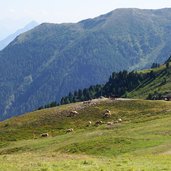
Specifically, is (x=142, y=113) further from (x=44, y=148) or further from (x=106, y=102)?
(x=44, y=148)

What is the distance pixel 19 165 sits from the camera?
34594 millimetres

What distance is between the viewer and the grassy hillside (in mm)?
35438

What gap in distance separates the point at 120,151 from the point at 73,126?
130 feet

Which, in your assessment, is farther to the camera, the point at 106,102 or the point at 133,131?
the point at 106,102

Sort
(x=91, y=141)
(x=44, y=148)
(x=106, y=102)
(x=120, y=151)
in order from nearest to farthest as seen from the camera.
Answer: (x=120, y=151) < (x=91, y=141) < (x=44, y=148) < (x=106, y=102)

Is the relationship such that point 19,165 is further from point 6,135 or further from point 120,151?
point 6,135

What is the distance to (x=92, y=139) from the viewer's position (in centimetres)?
6144

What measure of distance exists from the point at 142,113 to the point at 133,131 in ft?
91.7

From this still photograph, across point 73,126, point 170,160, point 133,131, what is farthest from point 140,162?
point 73,126

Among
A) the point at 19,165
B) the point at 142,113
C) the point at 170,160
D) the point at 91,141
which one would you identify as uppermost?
the point at 19,165

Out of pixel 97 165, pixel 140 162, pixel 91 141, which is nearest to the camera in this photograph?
pixel 97 165

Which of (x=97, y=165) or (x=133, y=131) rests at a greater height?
(x=97, y=165)

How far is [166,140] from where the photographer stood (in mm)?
53500

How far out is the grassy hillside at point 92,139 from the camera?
3544 cm
